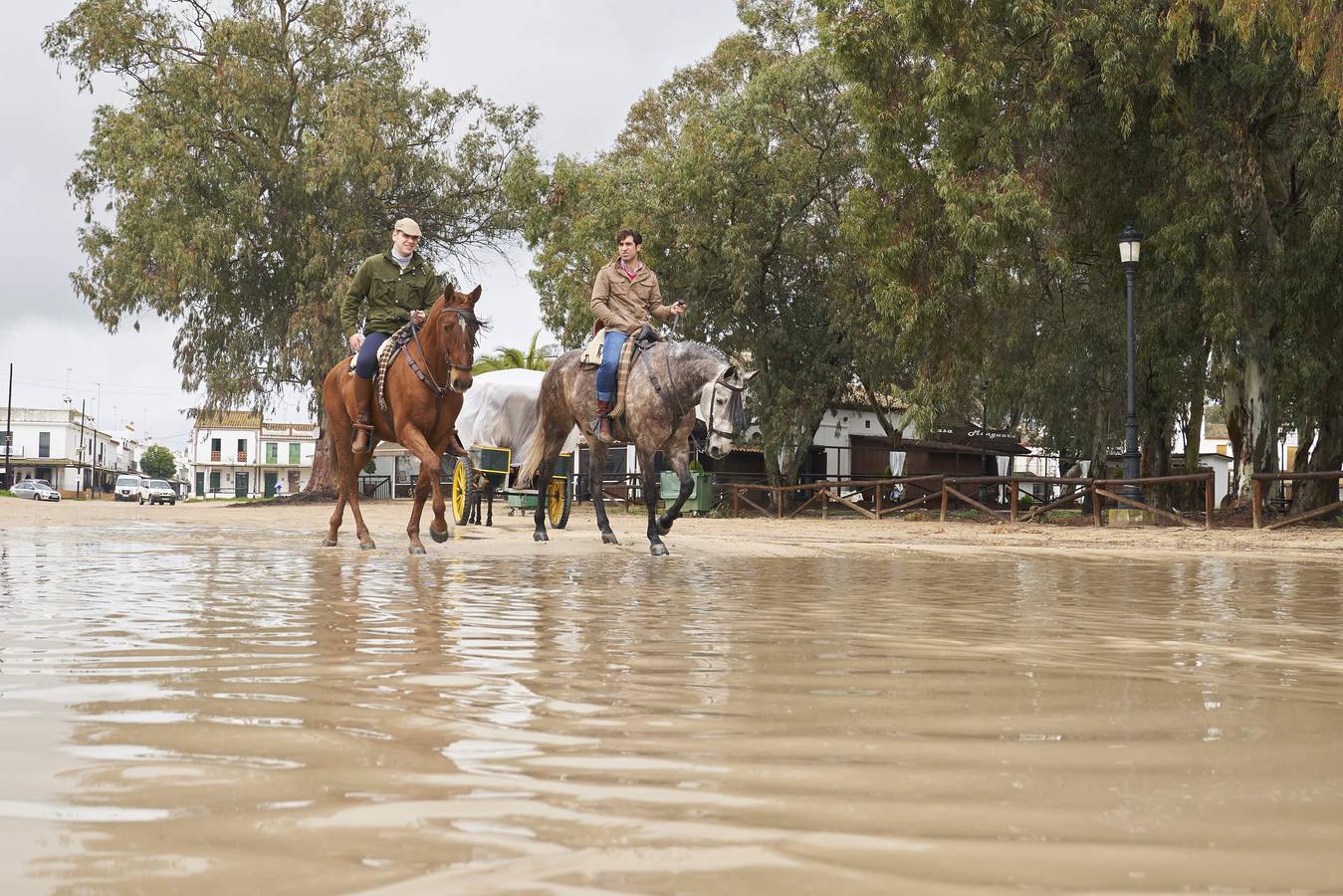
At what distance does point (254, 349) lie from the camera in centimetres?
3825

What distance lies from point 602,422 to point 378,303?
2333 millimetres

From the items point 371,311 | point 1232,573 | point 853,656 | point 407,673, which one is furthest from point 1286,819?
point 371,311

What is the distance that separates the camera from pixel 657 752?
7.83ft

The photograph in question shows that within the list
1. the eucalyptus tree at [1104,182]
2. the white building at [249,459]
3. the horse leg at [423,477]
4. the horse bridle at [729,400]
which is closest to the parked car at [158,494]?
the eucalyptus tree at [1104,182]

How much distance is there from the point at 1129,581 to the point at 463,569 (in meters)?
4.60

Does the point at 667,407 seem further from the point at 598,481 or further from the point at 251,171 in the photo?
the point at 251,171

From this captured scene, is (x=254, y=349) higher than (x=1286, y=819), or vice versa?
(x=254, y=349)

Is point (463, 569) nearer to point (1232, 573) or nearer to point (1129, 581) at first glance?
point (1129, 581)

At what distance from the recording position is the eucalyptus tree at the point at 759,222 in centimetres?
3062

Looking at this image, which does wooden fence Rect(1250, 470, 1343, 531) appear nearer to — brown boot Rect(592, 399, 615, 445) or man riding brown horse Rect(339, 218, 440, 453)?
brown boot Rect(592, 399, 615, 445)

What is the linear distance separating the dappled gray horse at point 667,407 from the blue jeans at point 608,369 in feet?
0.54

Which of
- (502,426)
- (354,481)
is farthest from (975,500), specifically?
(354,481)

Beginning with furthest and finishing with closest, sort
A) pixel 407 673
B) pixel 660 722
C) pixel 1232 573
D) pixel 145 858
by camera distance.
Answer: pixel 1232 573
pixel 407 673
pixel 660 722
pixel 145 858

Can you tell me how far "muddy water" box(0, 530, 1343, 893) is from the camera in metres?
1.66
